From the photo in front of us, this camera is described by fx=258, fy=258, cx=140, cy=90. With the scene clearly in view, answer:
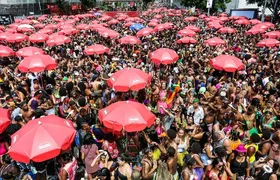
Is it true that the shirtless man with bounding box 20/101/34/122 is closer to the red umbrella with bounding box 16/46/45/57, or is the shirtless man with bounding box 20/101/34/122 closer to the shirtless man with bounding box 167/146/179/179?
the shirtless man with bounding box 167/146/179/179

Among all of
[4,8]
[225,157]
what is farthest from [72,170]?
[4,8]

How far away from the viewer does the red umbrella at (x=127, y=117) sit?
16.5 feet

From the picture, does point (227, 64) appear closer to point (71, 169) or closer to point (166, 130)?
point (166, 130)

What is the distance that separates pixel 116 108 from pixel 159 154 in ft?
4.21

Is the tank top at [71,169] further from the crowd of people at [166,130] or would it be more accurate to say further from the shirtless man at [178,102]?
the shirtless man at [178,102]

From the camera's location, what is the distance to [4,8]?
32594 millimetres

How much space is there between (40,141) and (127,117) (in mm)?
1645

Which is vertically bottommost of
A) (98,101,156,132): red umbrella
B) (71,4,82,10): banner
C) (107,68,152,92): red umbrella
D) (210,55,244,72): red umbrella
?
(98,101,156,132): red umbrella

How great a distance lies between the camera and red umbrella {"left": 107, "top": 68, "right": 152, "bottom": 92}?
22.9 feet

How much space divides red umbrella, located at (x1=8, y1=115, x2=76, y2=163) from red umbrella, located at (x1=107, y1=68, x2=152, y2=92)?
7.64 feet

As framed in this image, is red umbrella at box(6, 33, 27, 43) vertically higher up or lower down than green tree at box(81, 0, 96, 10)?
lower down

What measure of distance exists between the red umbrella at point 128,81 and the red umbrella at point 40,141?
7.64 ft

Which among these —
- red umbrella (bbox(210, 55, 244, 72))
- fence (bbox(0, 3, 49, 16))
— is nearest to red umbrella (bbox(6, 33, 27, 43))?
red umbrella (bbox(210, 55, 244, 72))

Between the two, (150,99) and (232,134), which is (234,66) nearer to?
(150,99)
